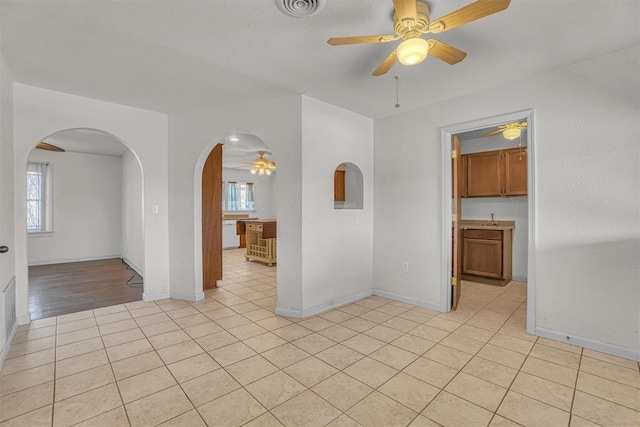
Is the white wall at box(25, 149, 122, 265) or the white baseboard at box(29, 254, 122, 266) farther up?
the white wall at box(25, 149, 122, 265)

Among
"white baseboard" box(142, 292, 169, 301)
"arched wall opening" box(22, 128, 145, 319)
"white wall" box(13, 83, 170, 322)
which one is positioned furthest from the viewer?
"arched wall opening" box(22, 128, 145, 319)

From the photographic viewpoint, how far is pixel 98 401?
183 centimetres

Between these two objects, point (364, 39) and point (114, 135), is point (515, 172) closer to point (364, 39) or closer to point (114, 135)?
point (364, 39)

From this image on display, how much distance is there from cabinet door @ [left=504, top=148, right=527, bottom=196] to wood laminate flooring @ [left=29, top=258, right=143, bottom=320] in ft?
18.2

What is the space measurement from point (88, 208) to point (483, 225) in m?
8.02

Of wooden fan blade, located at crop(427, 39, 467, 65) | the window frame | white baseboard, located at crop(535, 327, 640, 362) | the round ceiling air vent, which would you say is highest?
the round ceiling air vent

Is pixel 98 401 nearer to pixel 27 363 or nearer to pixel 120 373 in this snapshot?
pixel 120 373

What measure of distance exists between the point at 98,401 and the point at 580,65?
4.37 m

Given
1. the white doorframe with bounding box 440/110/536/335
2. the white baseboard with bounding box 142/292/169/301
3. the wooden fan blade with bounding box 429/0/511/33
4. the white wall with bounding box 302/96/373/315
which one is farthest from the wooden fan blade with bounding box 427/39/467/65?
the white baseboard with bounding box 142/292/169/301

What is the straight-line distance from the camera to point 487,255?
463 cm

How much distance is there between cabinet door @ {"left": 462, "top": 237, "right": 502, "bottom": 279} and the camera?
4.52 metres

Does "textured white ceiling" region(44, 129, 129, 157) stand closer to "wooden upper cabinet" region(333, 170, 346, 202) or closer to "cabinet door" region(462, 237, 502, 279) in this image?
"wooden upper cabinet" region(333, 170, 346, 202)

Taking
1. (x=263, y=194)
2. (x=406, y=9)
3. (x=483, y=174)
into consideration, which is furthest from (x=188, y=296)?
(x=263, y=194)

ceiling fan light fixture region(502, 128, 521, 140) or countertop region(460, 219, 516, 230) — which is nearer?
ceiling fan light fixture region(502, 128, 521, 140)
